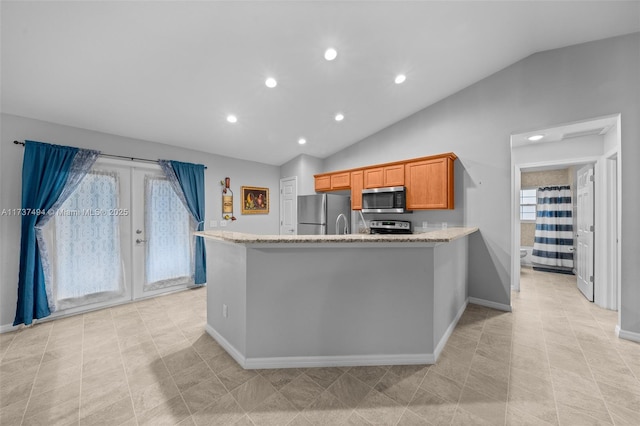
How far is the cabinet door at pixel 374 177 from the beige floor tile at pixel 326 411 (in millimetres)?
3270

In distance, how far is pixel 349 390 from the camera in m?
1.80

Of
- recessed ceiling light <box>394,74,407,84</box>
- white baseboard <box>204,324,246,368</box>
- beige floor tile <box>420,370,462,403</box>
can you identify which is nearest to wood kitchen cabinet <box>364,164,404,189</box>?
recessed ceiling light <box>394,74,407,84</box>

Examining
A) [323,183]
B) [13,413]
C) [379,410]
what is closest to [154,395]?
[13,413]

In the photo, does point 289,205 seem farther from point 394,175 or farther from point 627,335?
point 627,335

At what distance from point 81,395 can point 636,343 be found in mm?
4973

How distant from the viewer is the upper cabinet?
3.53 metres

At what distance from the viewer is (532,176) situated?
5.73 meters

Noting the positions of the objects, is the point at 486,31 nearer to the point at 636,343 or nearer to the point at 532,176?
the point at 636,343

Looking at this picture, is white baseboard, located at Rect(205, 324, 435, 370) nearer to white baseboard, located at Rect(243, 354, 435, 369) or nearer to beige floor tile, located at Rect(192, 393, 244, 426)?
white baseboard, located at Rect(243, 354, 435, 369)

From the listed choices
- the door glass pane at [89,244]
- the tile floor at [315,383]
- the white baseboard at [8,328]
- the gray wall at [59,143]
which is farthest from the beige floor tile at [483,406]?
the white baseboard at [8,328]

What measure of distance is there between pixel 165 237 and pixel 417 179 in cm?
420

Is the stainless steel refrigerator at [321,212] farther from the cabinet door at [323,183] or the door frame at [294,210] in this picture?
the cabinet door at [323,183]

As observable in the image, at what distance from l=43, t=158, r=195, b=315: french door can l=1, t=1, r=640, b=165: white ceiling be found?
0.75 meters

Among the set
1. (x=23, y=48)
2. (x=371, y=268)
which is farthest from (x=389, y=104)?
(x=23, y=48)
